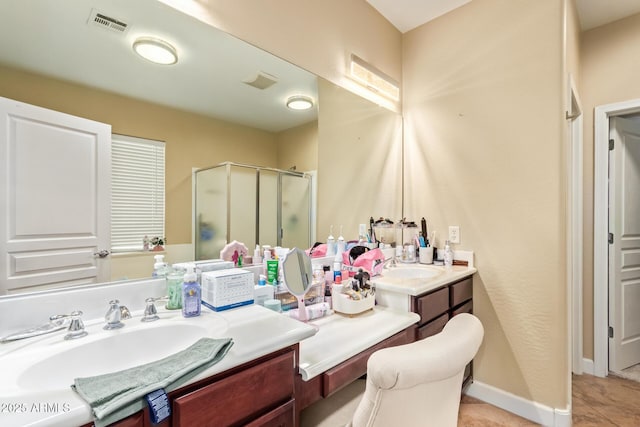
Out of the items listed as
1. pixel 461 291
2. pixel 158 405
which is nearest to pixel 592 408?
pixel 461 291

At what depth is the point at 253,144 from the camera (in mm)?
1479

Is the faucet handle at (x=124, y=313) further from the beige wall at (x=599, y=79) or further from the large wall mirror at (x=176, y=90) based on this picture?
the beige wall at (x=599, y=79)

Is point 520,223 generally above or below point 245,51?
below

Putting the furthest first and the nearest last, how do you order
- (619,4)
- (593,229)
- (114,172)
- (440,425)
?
(593,229)
(619,4)
(114,172)
(440,425)

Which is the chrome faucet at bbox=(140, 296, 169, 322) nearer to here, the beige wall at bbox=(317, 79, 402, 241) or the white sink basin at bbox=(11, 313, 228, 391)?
the white sink basin at bbox=(11, 313, 228, 391)

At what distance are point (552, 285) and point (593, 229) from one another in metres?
1.05

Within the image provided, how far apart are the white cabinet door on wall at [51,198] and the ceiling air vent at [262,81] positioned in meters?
0.67

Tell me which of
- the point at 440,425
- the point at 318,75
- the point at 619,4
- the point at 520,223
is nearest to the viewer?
the point at 440,425

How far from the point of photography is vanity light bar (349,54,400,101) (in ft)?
6.87

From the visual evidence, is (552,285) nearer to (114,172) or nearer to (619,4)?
(619,4)

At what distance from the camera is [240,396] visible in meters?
0.78

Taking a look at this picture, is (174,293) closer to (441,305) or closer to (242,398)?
(242,398)

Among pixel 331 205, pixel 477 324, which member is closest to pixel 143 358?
pixel 477 324

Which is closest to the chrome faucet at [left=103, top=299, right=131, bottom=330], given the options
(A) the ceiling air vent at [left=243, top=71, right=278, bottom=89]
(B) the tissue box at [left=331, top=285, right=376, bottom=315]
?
(B) the tissue box at [left=331, top=285, right=376, bottom=315]
